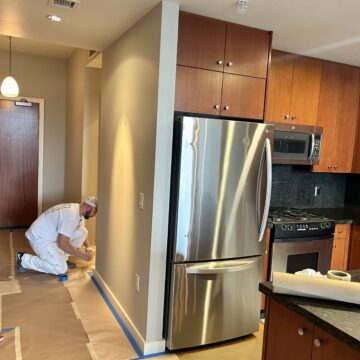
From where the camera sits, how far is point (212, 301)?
267 centimetres

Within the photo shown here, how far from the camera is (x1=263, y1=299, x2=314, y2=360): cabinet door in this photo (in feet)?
4.70

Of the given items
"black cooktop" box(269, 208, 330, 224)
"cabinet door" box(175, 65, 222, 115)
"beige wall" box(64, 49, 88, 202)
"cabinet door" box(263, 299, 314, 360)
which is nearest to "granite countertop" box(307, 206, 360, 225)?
"black cooktop" box(269, 208, 330, 224)

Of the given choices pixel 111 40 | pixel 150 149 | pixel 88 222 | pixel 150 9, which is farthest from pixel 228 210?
pixel 88 222

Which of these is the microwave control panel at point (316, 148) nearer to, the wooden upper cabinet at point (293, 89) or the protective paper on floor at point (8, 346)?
the wooden upper cabinet at point (293, 89)

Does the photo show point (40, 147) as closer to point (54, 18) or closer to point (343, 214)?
point (54, 18)

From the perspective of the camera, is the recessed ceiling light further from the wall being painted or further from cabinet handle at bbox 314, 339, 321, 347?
cabinet handle at bbox 314, 339, 321, 347

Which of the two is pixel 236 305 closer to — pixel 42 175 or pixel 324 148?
pixel 324 148

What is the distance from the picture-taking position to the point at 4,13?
2705 mm

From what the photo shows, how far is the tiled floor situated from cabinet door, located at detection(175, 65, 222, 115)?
5.86 feet

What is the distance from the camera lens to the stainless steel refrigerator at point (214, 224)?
98.9 inches

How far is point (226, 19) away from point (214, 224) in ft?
4.81

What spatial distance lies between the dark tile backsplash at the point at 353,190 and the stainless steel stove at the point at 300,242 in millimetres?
1023

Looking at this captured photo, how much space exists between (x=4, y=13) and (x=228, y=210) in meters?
2.21

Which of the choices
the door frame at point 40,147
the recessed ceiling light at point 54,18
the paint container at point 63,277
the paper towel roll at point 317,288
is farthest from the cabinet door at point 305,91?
the door frame at point 40,147
